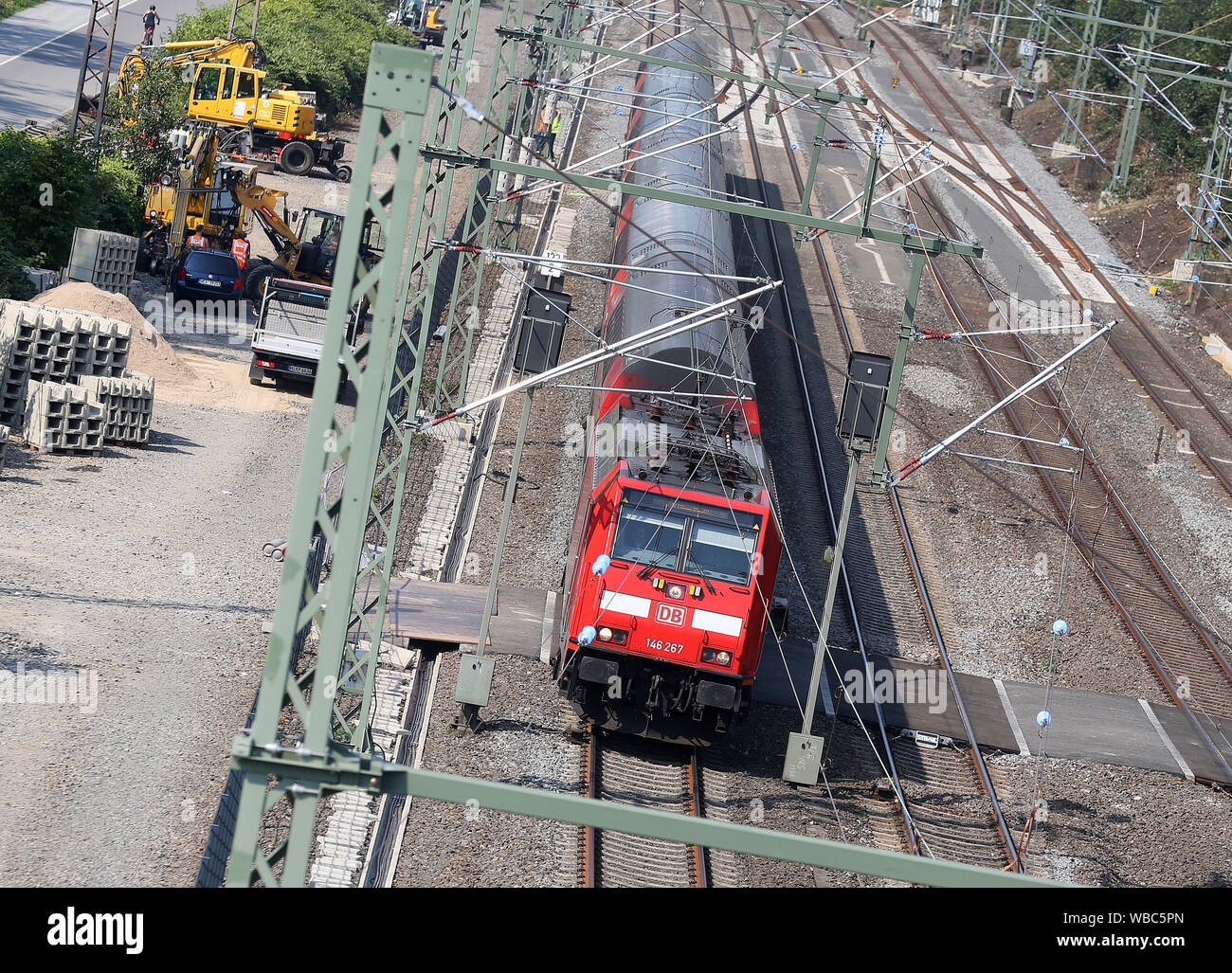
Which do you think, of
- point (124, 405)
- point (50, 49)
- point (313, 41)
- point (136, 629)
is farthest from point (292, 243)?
point (50, 49)

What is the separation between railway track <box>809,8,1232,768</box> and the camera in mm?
21500

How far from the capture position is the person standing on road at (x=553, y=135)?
122 ft

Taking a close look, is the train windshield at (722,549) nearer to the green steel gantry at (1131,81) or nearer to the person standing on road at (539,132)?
the person standing on road at (539,132)

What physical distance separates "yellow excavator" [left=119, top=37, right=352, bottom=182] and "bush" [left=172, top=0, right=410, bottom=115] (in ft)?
10.3

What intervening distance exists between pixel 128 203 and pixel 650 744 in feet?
76.8

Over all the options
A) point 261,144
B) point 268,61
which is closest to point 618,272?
point 261,144

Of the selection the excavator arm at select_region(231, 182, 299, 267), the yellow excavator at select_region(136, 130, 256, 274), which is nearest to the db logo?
the excavator arm at select_region(231, 182, 299, 267)

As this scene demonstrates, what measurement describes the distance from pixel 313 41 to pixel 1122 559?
37783mm

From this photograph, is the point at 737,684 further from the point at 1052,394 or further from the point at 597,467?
the point at 1052,394

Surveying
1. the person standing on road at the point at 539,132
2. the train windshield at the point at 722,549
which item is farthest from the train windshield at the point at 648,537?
the person standing on road at the point at 539,132

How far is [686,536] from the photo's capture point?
16562mm

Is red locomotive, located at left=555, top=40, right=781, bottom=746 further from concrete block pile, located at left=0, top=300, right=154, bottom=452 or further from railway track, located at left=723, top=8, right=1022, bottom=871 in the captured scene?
concrete block pile, located at left=0, top=300, right=154, bottom=452

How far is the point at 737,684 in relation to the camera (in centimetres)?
1638

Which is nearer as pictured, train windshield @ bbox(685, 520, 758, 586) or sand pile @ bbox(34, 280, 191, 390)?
train windshield @ bbox(685, 520, 758, 586)
